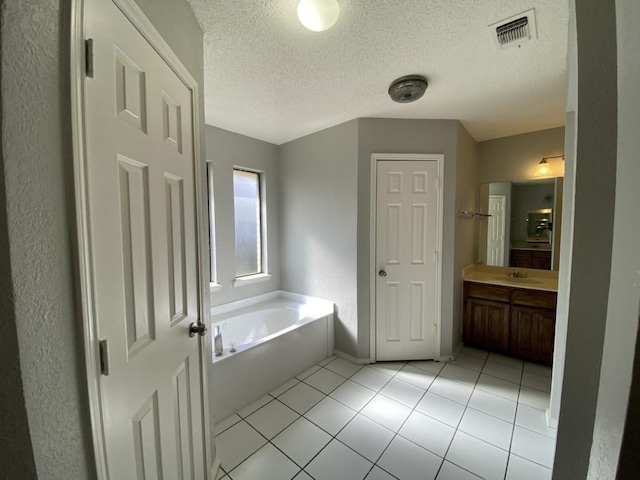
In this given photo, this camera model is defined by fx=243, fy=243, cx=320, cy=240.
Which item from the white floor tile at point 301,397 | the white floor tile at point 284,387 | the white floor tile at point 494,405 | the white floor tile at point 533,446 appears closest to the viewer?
the white floor tile at point 533,446

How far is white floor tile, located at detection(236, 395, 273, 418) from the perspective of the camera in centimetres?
181

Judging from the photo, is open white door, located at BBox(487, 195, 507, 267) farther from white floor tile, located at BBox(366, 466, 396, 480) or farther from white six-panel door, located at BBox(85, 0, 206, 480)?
white six-panel door, located at BBox(85, 0, 206, 480)

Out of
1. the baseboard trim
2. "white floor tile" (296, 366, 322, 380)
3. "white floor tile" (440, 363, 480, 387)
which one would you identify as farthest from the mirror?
"white floor tile" (296, 366, 322, 380)

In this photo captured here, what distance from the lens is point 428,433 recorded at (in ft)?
5.28

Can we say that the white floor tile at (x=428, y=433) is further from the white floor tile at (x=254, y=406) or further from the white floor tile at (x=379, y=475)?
the white floor tile at (x=254, y=406)

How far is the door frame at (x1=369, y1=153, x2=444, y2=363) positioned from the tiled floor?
34 centimetres

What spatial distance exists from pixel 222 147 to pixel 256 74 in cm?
115

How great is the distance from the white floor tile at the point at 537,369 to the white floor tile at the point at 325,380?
179cm

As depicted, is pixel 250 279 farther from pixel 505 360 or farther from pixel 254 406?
pixel 505 360

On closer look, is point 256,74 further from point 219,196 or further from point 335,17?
point 219,196

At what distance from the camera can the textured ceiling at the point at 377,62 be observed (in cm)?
117

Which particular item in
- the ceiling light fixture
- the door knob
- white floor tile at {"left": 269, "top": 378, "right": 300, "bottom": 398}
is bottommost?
white floor tile at {"left": 269, "top": 378, "right": 300, "bottom": 398}

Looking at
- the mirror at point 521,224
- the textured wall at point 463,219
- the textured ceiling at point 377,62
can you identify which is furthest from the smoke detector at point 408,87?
the mirror at point 521,224

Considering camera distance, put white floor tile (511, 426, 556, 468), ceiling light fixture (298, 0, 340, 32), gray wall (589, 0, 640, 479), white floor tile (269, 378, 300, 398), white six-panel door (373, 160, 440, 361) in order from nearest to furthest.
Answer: gray wall (589, 0, 640, 479), ceiling light fixture (298, 0, 340, 32), white floor tile (511, 426, 556, 468), white floor tile (269, 378, 300, 398), white six-panel door (373, 160, 440, 361)
